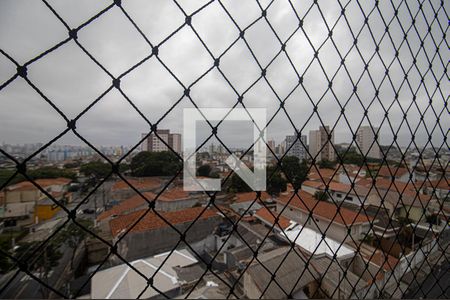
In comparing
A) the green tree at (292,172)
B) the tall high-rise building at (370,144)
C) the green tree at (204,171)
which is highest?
the tall high-rise building at (370,144)

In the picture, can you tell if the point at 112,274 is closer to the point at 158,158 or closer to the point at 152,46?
the point at 158,158

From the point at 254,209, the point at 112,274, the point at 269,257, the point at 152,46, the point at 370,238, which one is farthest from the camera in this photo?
the point at 254,209

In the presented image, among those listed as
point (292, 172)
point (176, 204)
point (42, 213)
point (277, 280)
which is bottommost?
point (176, 204)

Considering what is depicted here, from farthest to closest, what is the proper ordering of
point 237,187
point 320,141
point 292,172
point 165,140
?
point 237,187 → point 292,172 → point 320,141 → point 165,140

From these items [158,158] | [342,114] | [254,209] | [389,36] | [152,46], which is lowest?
[254,209]

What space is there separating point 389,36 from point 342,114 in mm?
350

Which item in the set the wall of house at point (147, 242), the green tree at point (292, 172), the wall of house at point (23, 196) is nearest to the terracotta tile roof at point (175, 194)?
the wall of house at point (147, 242)

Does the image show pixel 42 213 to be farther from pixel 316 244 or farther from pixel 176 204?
pixel 316 244

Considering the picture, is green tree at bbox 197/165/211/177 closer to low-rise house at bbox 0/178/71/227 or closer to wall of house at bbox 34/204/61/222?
low-rise house at bbox 0/178/71/227

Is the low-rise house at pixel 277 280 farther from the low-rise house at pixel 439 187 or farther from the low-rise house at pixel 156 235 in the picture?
the low-rise house at pixel 156 235

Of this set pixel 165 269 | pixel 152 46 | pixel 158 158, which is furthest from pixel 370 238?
pixel 152 46

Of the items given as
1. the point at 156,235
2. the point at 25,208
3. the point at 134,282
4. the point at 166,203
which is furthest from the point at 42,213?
the point at 134,282

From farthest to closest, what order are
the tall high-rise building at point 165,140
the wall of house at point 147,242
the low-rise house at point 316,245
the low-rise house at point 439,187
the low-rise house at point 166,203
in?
the low-rise house at point 166,203
the wall of house at point 147,242
the low-rise house at point 316,245
the low-rise house at point 439,187
the tall high-rise building at point 165,140

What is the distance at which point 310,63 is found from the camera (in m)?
0.65
